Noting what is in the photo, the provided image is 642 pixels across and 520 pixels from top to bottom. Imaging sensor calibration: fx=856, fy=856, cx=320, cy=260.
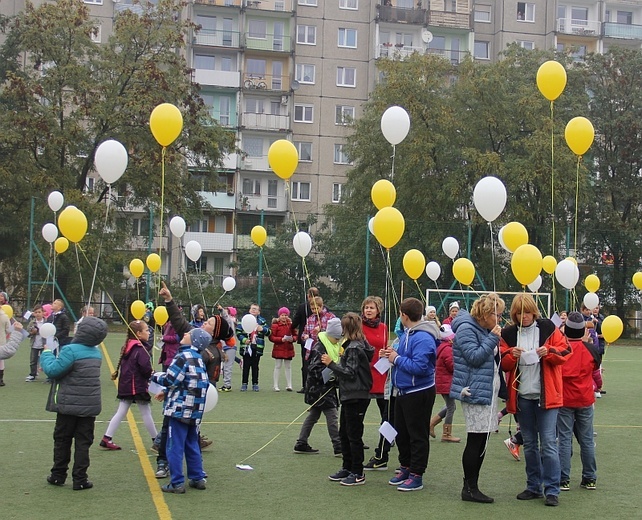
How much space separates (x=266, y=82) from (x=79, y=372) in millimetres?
46387

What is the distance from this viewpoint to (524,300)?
718 centimetres

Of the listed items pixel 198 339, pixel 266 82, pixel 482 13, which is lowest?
pixel 198 339

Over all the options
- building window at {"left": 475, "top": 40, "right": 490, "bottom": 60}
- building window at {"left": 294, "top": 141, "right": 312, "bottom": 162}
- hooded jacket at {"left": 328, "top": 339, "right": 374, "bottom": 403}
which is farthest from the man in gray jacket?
building window at {"left": 475, "top": 40, "right": 490, "bottom": 60}

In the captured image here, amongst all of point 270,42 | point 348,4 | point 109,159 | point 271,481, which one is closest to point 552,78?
point 109,159

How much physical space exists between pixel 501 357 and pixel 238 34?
46.7 metres

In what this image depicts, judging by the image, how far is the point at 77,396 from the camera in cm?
743

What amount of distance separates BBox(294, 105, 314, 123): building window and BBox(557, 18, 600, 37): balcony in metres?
16.4

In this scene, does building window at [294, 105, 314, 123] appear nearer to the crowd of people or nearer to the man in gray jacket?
the crowd of people

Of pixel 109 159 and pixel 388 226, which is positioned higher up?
pixel 109 159

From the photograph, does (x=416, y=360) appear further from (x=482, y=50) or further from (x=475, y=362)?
(x=482, y=50)

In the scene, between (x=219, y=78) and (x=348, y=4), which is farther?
(x=348, y=4)

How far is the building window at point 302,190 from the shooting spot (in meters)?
52.5

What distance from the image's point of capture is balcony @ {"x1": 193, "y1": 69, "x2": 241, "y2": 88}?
165ft

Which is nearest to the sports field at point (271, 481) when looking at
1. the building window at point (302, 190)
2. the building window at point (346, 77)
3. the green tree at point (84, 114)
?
the green tree at point (84, 114)
